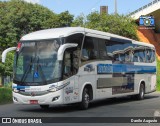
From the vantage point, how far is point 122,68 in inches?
912

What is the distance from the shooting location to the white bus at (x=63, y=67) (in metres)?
17.5

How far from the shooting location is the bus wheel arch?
61.9ft

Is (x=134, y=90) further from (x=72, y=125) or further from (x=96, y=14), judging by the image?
(x=96, y=14)

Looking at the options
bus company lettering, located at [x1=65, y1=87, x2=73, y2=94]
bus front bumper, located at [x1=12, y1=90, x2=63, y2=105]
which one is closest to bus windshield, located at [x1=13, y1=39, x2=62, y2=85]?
bus front bumper, located at [x1=12, y1=90, x2=63, y2=105]

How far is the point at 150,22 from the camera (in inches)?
2467

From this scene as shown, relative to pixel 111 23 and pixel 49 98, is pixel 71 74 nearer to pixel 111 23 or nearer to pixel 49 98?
pixel 49 98

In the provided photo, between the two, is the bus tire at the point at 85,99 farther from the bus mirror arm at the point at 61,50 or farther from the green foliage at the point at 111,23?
the green foliage at the point at 111,23

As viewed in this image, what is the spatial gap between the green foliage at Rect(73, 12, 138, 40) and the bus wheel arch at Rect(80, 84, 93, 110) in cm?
3218

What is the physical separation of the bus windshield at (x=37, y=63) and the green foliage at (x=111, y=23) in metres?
33.7

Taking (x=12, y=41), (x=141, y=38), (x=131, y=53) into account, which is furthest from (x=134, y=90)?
(x=141, y=38)

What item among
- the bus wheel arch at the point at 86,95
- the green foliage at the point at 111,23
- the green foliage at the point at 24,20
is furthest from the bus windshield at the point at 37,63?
the green foliage at the point at 24,20

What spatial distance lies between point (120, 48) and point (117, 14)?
31.6m

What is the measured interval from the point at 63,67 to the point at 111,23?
118ft

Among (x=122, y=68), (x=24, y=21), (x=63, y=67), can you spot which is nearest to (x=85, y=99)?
(x=63, y=67)
